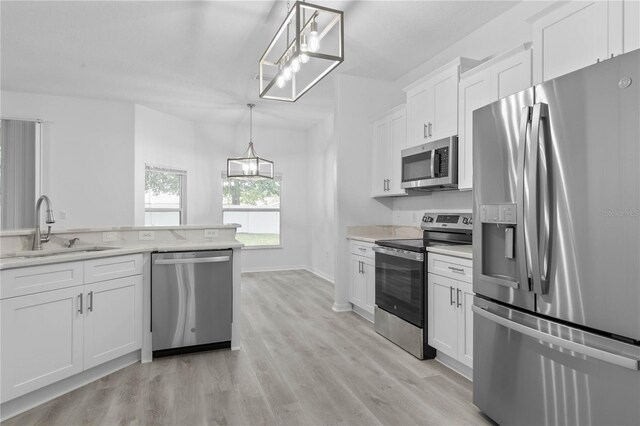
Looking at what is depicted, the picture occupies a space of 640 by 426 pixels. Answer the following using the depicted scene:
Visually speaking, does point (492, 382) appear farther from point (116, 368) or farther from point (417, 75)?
point (417, 75)

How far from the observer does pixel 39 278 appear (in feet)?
7.33

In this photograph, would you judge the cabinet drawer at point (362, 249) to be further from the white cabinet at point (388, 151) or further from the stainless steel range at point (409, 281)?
the white cabinet at point (388, 151)

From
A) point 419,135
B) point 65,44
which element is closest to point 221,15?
point 65,44

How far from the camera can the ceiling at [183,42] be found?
117 inches

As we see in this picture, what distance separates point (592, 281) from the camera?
1.51 meters

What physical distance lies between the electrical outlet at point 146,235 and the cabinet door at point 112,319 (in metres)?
0.50

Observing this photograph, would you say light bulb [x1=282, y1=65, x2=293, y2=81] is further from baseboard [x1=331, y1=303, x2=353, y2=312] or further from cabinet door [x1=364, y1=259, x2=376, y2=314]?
baseboard [x1=331, y1=303, x2=353, y2=312]

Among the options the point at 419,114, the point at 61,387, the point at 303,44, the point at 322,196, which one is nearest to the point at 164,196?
the point at 322,196

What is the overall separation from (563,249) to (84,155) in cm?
586

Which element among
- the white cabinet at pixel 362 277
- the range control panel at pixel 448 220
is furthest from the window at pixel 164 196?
the range control panel at pixel 448 220

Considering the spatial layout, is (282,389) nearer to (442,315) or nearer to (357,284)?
(442,315)

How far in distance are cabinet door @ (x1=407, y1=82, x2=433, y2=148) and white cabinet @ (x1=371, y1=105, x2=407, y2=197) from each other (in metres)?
0.12

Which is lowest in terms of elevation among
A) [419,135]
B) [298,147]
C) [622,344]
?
[622,344]

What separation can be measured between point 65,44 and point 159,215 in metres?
3.08
